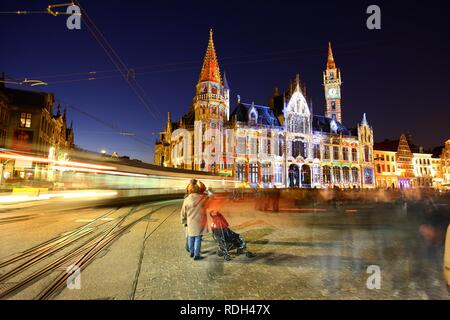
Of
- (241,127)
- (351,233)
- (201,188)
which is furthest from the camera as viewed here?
(241,127)

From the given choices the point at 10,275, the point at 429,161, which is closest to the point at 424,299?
the point at 10,275

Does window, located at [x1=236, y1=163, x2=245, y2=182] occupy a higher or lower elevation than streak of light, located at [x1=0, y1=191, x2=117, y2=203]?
higher

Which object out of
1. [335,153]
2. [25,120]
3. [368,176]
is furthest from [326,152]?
[25,120]

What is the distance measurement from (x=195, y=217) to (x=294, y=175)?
48.9 metres

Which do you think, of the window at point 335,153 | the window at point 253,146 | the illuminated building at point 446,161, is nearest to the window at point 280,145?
A: the window at point 253,146

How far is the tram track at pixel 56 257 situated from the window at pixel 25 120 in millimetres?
29655

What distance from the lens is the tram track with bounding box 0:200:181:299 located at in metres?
3.95

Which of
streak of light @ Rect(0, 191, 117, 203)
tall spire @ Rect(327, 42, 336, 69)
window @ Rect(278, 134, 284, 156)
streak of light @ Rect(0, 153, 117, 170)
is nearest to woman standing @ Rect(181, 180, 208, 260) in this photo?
streak of light @ Rect(0, 153, 117, 170)

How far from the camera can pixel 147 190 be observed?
21188 mm

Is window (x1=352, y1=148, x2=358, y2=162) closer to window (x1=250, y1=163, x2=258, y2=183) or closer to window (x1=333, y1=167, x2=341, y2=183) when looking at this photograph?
window (x1=333, y1=167, x2=341, y2=183)

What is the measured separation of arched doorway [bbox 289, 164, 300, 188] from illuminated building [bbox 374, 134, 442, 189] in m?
24.0

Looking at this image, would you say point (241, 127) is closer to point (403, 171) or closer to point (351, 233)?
point (351, 233)

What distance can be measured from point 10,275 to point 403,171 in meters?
76.8
